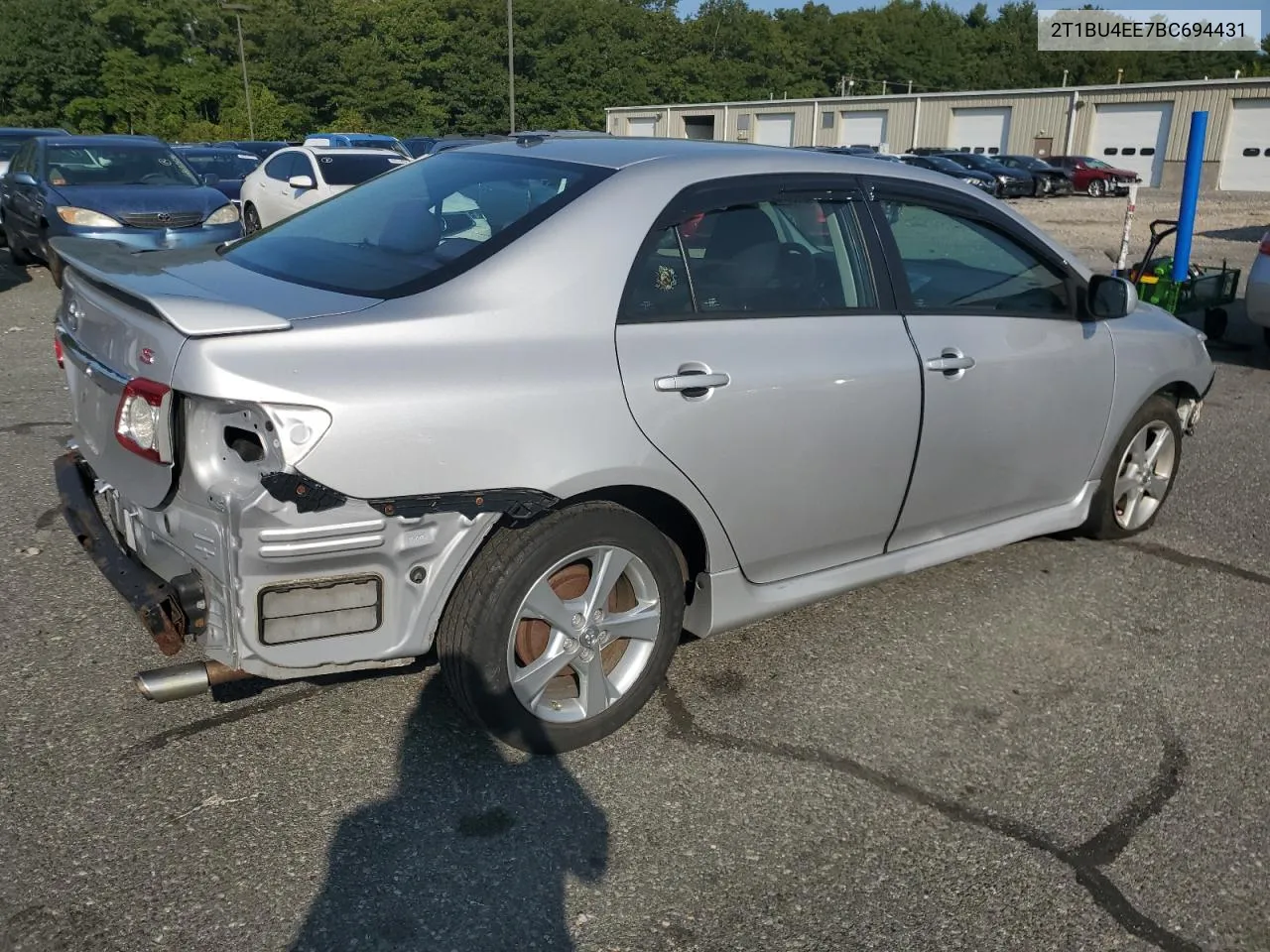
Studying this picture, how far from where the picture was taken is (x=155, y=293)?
276 centimetres

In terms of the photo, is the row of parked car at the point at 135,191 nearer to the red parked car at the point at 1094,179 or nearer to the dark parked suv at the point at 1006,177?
the dark parked suv at the point at 1006,177

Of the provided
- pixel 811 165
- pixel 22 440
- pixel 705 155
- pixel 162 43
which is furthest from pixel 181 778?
pixel 162 43

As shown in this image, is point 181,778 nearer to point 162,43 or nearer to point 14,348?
point 14,348

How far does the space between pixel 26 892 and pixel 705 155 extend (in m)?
2.73

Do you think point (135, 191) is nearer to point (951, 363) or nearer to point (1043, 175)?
point (951, 363)

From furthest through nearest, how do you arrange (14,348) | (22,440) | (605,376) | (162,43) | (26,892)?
(162,43) → (14,348) → (22,440) → (605,376) → (26,892)

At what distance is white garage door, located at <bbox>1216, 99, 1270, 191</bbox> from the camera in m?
43.9

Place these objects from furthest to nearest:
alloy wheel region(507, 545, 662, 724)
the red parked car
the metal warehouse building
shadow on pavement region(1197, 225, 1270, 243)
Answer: the metal warehouse building
the red parked car
shadow on pavement region(1197, 225, 1270, 243)
alloy wheel region(507, 545, 662, 724)

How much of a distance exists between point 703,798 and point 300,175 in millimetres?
12990

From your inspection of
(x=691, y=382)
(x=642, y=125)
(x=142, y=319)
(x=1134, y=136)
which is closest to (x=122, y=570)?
(x=142, y=319)

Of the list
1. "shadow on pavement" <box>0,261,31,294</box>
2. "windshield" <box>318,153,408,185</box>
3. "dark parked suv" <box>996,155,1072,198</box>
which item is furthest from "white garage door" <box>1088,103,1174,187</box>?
"shadow on pavement" <box>0,261,31,294</box>

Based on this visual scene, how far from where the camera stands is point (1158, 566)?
4.76 metres

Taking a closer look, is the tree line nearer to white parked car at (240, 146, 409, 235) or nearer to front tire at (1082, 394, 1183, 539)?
white parked car at (240, 146, 409, 235)

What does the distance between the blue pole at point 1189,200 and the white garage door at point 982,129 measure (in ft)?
147
